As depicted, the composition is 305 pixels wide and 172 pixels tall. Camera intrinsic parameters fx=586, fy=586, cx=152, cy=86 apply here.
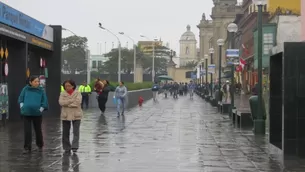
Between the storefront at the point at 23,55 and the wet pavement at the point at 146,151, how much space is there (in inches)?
76.5

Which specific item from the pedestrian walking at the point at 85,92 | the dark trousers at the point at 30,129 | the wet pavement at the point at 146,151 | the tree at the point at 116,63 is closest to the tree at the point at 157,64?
the tree at the point at 116,63

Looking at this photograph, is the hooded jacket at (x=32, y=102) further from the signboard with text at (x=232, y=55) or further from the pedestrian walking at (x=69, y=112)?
the signboard with text at (x=232, y=55)

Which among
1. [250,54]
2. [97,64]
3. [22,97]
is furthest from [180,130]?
[97,64]

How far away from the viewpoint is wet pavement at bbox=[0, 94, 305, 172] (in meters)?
10.6

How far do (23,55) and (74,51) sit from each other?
93.5m

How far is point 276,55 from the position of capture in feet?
42.2

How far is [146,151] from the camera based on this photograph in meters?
12.8

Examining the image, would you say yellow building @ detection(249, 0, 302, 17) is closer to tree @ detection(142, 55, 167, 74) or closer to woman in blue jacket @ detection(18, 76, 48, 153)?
woman in blue jacket @ detection(18, 76, 48, 153)

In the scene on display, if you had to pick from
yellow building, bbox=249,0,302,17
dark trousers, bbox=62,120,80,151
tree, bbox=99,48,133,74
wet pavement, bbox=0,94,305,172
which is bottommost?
wet pavement, bbox=0,94,305,172

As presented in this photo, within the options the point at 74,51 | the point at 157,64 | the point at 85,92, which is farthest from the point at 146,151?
the point at 157,64

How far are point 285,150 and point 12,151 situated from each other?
5.71m

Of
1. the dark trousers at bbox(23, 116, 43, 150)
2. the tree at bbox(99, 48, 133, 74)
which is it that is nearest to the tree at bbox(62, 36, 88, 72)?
the tree at bbox(99, 48, 133, 74)

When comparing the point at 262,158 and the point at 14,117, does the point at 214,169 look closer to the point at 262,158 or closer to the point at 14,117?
the point at 262,158

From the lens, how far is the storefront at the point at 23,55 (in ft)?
62.9
